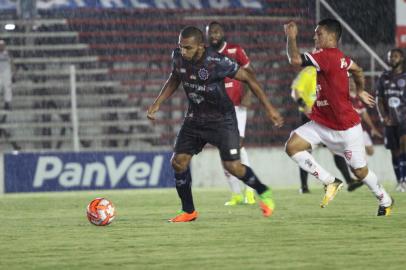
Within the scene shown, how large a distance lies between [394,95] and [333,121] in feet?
20.4

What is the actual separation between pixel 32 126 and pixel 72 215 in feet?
25.4

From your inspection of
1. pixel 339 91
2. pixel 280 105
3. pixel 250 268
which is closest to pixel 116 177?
pixel 280 105

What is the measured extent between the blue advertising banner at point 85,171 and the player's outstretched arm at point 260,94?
8.31 metres

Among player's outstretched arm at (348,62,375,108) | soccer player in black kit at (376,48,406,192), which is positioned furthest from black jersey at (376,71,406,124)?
player's outstretched arm at (348,62,375,108)

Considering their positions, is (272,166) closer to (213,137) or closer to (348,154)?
(348,154)

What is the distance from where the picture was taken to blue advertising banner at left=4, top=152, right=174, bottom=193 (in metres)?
18.0

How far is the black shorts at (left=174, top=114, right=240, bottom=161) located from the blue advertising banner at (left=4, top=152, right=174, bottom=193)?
25.7 ft

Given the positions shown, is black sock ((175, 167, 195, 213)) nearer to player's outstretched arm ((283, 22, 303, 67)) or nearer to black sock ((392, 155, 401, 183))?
player's outstretched arm ((283, 22, 303, 67))

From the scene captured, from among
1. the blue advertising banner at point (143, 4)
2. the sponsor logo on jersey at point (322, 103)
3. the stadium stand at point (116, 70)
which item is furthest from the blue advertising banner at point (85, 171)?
the sponsor logo on jersey at point (322, 103)

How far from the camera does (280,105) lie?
21.4m

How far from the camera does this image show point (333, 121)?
11070 millimetres

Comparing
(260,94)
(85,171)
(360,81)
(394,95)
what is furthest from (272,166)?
(260,94)

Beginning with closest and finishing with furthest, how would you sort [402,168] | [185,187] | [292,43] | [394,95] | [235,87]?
[292,43]
[185,187]
[235,87]
[402,168]
[394,95]

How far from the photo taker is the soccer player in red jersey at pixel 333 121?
35.5 ft
